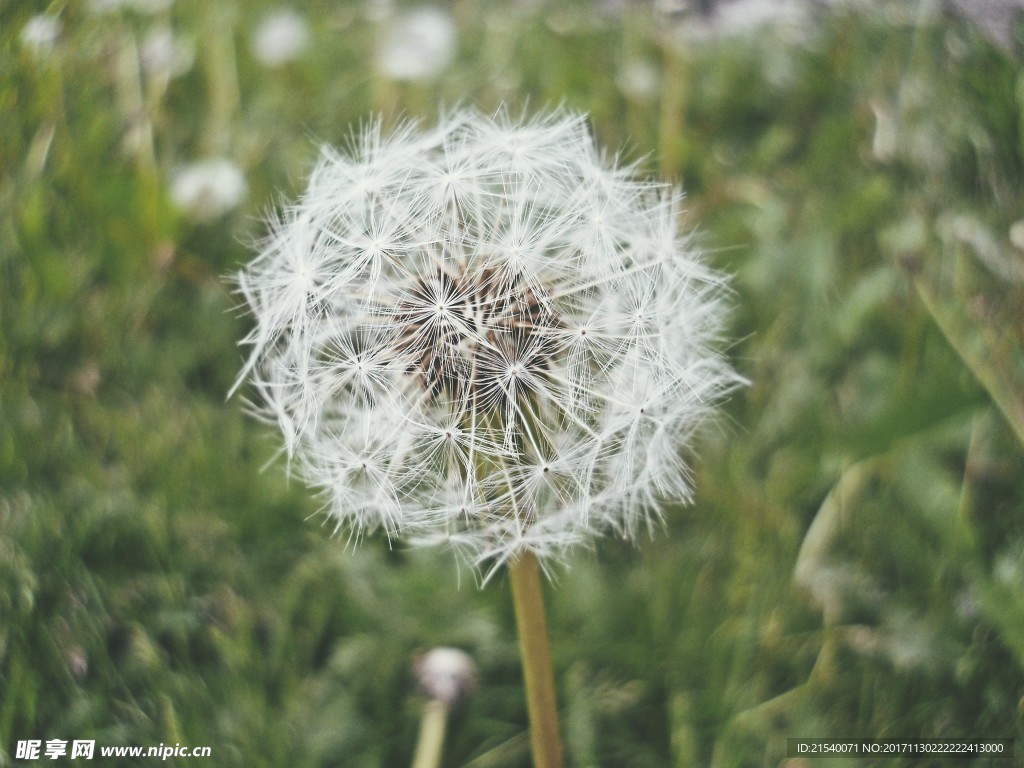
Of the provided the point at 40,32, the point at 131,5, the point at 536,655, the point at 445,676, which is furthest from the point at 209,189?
Result: the point at 536,655

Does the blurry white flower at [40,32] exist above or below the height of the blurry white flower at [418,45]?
below

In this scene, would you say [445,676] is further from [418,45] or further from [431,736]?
[418,45]

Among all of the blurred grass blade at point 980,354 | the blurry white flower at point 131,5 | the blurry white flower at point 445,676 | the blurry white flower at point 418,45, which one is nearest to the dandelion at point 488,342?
the blurry white flower at point 445,676

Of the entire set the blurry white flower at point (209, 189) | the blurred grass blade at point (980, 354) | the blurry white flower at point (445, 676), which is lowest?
the blurry white flower at point (445, 676)

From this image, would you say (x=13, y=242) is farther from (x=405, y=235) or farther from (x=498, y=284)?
(x=498, y=284)

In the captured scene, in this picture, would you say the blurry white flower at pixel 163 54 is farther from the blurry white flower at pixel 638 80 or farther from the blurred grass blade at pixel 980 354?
the blurred grass blade at pixel 980 354

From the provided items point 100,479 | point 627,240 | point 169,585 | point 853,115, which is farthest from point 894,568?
point 100,479

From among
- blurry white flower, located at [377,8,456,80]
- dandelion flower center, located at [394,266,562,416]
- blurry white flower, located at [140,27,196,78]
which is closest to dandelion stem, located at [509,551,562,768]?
dandelion flower center, located at [394,266,562,416]
